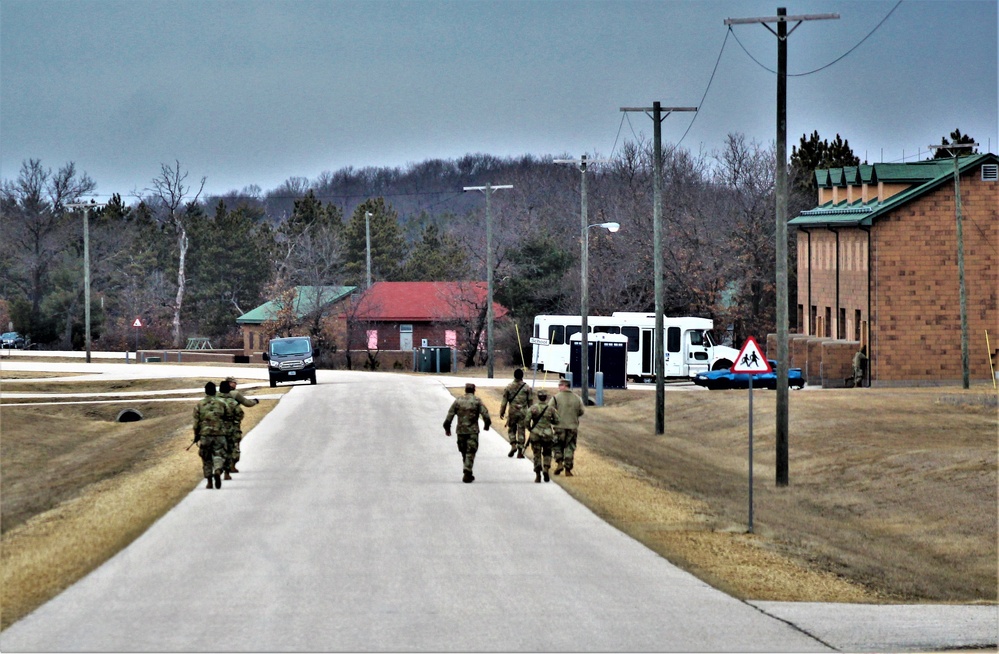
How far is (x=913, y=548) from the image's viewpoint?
22.8 meters

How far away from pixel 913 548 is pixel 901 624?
31.8ft

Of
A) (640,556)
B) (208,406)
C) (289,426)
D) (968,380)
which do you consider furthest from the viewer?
(968,380)

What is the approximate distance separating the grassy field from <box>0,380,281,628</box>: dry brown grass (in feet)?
0.22

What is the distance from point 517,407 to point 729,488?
6113mm

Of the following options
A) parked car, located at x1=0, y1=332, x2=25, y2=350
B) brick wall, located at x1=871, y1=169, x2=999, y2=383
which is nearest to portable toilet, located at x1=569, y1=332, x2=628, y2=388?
brick wall, located at x1=871, y1=169, x2=999, y2=383

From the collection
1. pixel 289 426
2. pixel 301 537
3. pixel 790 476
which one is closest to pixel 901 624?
pixel 301 537

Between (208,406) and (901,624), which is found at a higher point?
(208,406)

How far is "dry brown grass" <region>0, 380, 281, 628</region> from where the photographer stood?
15.9 meters

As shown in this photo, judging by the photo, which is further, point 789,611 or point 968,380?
point 968,380

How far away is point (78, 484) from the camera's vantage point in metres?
28.8

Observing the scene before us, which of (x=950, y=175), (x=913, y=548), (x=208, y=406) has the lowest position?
(x=913, y=548)

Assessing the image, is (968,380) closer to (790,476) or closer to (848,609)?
(790,476)

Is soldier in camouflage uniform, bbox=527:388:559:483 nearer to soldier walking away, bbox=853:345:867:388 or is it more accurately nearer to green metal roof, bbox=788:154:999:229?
soldier walking away, bbox=853:345:867:388

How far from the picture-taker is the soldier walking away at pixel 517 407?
2439 centimetres
